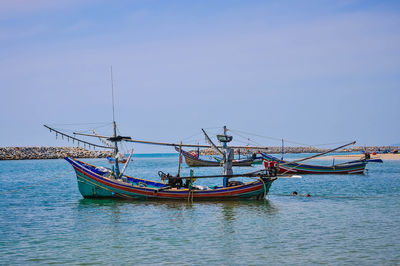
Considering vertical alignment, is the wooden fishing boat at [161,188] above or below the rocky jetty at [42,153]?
below

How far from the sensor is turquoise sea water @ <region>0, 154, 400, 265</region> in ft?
50.0

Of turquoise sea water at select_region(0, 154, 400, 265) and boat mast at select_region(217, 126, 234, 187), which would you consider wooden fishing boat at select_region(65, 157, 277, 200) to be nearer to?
turquoise sea water at select_region(0, 154, 400, 265)

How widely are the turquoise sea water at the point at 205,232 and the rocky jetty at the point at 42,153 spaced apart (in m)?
99.1

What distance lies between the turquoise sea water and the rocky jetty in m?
99.1

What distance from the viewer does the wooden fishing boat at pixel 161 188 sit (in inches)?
1072

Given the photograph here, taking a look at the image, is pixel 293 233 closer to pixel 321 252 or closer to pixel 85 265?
pixel 321 252

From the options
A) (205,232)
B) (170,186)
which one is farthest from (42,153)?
(205,232)

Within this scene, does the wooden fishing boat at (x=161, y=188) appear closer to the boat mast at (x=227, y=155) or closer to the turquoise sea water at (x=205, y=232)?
the turquoise sea water at (x=205, y=232)

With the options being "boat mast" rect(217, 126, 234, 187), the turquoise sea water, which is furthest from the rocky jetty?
the turquoise sea water

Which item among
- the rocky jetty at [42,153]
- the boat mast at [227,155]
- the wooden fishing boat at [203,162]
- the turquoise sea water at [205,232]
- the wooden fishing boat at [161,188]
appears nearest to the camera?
the turquoise sea water at [205,232]

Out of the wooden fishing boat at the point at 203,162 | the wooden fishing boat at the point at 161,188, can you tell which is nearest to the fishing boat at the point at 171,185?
the wooden fishing boat at the point at 161,188

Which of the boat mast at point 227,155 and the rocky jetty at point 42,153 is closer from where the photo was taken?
the boat mast at point 227,155

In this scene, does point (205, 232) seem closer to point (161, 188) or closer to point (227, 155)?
point (161, 188)

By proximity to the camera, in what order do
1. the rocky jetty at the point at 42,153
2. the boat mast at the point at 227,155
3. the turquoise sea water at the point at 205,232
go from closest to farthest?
1. the turquoise sea water at the point at 205,232
2. the boat mast at the point at 227,155
3. the rocky jetty at the point at 42,153
